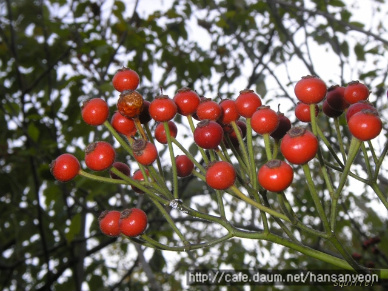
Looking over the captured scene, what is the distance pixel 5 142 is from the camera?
4.43 m

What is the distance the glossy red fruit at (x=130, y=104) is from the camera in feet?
3.97

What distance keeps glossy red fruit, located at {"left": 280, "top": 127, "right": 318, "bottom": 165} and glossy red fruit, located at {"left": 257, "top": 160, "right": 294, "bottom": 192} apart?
3 centimetres

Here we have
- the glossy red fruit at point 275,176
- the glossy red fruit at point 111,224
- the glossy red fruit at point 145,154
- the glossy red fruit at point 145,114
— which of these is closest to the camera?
the glossy red fruit at point 275,176

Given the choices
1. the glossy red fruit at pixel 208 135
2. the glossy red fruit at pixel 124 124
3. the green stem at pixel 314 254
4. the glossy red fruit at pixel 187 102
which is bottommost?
the green stem at pixel 314 254

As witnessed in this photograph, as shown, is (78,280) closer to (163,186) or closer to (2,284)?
(2,284)

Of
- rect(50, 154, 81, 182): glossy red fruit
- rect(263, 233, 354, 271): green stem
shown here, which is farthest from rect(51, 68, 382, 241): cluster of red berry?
rect(263, 233, 354, 271): green stem

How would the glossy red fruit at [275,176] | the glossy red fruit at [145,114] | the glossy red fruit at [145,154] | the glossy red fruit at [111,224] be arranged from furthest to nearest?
the glossy red fruit at [145,114], the glossy red fruit at [111,224], the glossy red fruit at [145,154], the glossy red fruit at [275,176]

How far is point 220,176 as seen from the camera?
1.13 m

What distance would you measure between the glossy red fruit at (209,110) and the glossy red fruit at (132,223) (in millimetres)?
379

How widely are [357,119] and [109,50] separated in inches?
107

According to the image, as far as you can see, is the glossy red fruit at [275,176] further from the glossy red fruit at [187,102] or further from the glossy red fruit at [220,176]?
the glossy red fruit at [187,102]

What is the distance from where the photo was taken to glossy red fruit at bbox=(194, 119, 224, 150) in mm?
1233

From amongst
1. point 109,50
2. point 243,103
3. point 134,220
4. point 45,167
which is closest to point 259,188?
point 243,103

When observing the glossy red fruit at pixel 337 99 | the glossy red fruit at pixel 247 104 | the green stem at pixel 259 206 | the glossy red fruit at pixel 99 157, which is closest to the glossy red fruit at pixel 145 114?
the glossy red fruit at pixel 99 157
